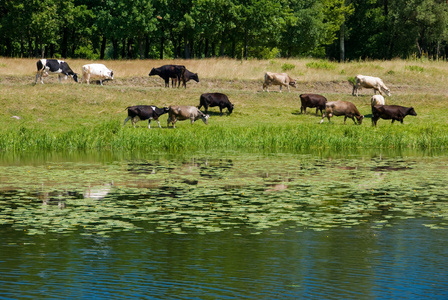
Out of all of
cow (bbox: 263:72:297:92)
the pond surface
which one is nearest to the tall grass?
the pond surface

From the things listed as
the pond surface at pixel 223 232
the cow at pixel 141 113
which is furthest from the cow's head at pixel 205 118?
the pond surface at pixel 223 232

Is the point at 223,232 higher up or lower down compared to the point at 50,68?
lower down

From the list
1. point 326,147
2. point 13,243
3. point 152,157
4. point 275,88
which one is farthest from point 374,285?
point 275,88

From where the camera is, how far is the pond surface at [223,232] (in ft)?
33.6

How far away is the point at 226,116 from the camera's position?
4141cm

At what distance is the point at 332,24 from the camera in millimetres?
88188

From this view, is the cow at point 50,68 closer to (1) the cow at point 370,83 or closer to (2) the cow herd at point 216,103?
(2) the cow herd at point 216,103

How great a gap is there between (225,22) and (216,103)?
3698 cm

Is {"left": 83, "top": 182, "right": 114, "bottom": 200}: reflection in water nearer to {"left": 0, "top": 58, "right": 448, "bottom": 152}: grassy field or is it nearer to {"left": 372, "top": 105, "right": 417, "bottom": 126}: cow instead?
{"left": 0, "top": 58, "right": 448, "bottom": 152}: grassy field

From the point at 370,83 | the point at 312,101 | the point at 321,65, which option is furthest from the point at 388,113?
the point at 321,65

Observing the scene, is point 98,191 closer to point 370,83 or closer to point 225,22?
point 370,83

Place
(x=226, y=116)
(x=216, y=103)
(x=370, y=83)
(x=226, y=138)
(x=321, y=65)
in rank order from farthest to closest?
A: (x=321, y=65), (x=370, y=83), (x=216, y=103), (x=226, y=116), (x=226, y=138)

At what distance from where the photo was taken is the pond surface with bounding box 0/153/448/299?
1023 centimetres

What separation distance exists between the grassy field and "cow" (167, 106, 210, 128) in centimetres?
59
